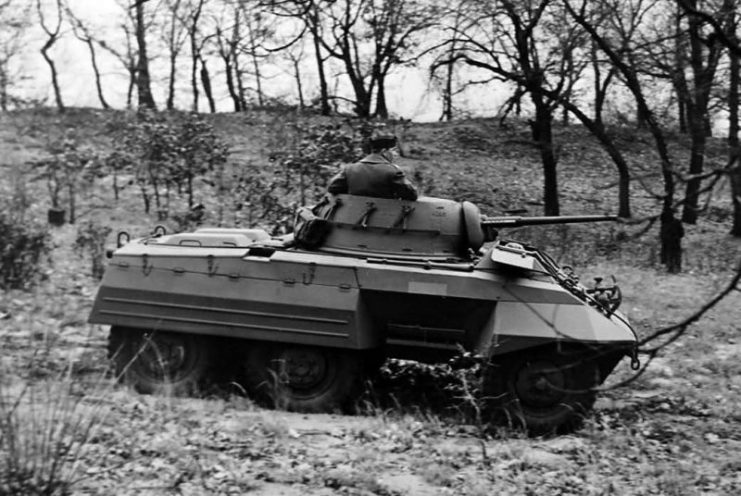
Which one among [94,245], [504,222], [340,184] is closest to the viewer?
[340,184]

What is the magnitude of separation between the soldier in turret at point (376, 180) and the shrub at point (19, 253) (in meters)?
4.57

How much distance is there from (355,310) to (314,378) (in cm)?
73

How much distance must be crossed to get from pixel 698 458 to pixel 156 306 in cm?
447

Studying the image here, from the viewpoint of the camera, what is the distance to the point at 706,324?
1209 centimetres

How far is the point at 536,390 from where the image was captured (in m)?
7.90

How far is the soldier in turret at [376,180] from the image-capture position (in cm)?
870

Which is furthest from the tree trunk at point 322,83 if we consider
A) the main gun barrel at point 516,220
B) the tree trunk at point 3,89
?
the main gun barrel at point 516,220

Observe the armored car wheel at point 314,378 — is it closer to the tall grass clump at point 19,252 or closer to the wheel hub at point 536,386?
the wheel hub at point 536,386

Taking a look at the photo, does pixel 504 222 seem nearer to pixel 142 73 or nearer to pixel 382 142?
pixel 382 142

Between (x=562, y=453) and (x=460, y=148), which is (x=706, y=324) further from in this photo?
(x=460, y=148)

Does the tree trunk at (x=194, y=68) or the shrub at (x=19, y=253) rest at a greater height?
the tree trunk at (x=194, y=68)

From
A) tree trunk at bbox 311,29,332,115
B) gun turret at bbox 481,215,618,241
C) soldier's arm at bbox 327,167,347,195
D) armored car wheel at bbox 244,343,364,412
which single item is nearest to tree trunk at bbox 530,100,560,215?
tree trunk at bbox 311,29,332,115

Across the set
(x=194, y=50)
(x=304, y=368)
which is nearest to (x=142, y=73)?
(x=194, y=50)

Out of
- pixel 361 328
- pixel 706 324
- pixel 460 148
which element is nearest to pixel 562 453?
pixel 361 328
